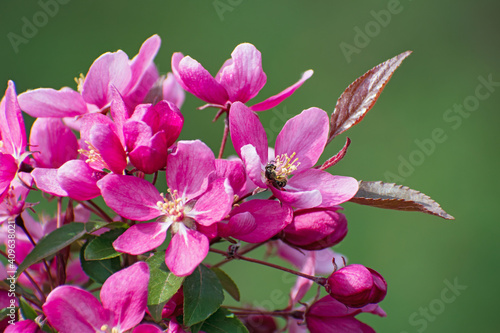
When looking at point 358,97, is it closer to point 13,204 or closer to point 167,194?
point 167,194

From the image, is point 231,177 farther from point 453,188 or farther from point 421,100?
point 421,100

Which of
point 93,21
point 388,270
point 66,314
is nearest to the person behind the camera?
point 66,314

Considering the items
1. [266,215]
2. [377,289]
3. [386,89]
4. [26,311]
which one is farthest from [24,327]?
[386,89]

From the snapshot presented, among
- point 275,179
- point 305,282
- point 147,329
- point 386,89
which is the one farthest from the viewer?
point 386,89

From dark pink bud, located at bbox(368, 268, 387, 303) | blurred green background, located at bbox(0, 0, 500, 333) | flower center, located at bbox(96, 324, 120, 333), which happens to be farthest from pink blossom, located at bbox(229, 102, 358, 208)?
blurred green background, located at bbox(0, 0, 500, 333)

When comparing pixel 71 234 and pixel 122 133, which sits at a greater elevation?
pixel 122 133

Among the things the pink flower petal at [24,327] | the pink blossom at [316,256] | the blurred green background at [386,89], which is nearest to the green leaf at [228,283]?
the pink blossom at [316,256]

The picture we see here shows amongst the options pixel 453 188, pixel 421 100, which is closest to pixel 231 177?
pixel 453 188
